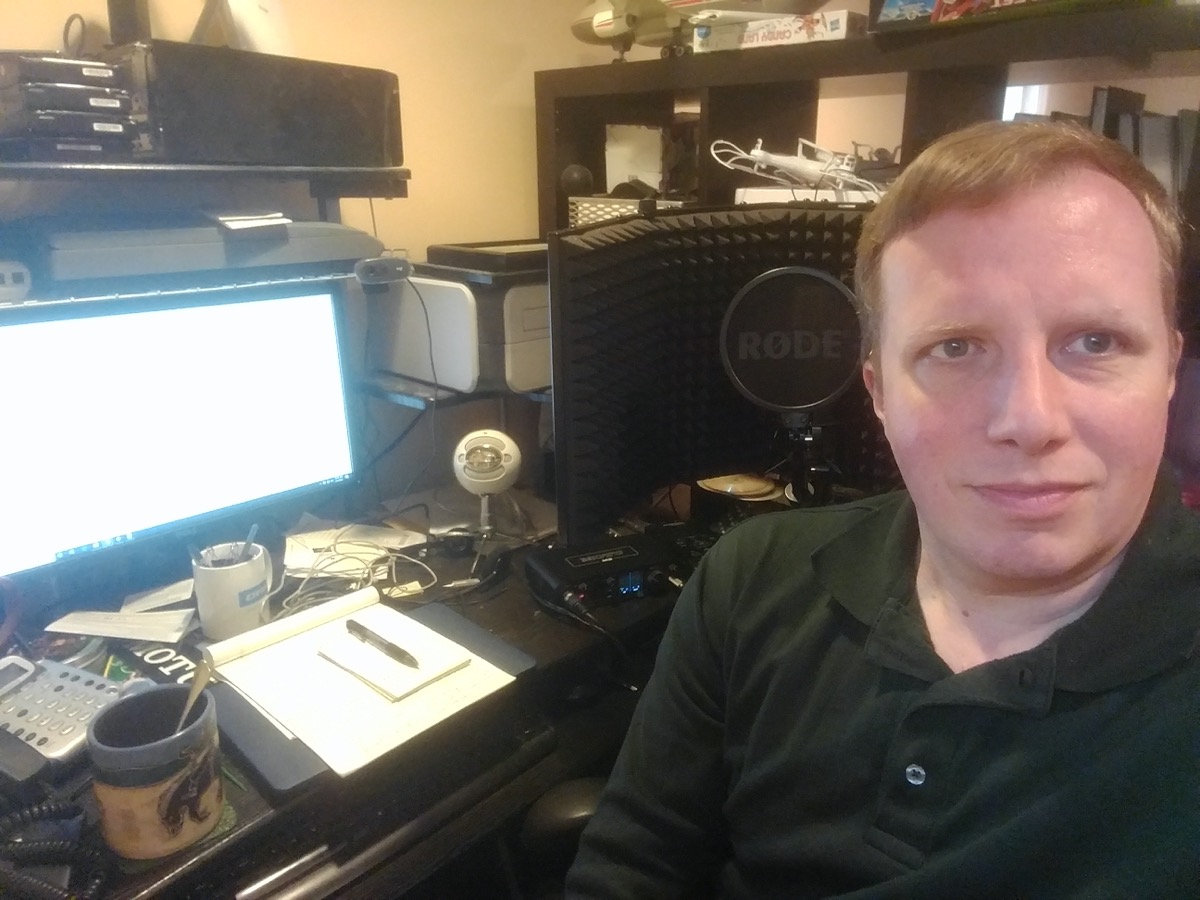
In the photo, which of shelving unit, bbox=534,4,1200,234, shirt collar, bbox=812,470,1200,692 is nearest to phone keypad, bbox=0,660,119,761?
shirt collar, bbox=812,470,1200,692

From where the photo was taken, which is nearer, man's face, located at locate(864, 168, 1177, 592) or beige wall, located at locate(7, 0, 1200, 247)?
man's face, located at locate(864, 168, 1177, 592)

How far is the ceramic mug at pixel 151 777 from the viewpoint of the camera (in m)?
0.72

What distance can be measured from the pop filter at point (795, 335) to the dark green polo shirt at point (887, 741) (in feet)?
0.94

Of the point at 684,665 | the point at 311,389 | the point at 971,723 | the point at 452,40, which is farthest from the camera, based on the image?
the point at 452,40

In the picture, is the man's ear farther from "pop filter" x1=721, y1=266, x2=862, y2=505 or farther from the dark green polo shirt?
"pop filter" x1=721, y1=266, x2=862, y2=505

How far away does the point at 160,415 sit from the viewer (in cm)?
110

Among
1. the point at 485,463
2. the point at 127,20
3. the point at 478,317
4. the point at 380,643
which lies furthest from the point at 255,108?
the point at 380,643

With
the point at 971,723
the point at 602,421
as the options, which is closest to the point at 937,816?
the point at 971,723

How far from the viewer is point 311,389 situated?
4.16ft

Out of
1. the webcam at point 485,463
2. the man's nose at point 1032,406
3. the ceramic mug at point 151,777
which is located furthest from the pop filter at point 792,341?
the ceramic mug at point 151,777

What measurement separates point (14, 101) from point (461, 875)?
109 cm

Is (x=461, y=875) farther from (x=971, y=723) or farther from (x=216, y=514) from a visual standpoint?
(x=971, y=723)

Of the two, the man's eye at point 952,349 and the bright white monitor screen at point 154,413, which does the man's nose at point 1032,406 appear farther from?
the bright white monitor screen at point 154,413

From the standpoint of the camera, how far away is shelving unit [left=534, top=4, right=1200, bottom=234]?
3.38 ft
